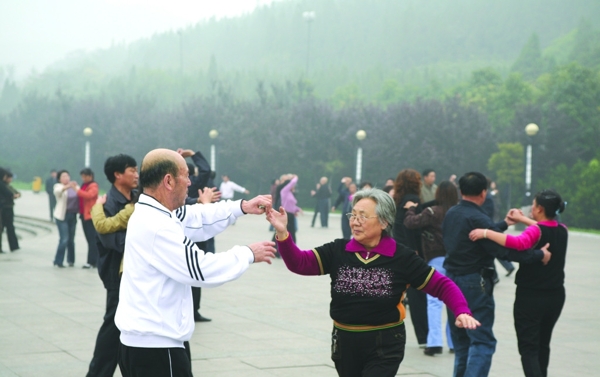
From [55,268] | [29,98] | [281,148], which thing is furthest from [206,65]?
[55,268]

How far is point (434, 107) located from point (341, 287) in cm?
4798

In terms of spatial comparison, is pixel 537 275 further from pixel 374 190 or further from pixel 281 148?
pixel 281 148

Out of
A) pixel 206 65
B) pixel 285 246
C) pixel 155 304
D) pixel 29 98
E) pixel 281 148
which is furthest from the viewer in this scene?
pixel 206 65

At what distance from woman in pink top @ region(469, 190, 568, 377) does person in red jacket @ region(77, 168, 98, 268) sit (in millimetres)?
8892

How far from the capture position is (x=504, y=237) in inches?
231

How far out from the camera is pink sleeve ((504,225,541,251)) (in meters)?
5.82

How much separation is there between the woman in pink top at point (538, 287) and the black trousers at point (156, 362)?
9.36ft

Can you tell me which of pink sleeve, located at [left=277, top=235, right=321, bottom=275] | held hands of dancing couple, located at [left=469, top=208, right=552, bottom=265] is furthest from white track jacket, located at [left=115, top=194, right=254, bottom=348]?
held hands of dancing couple, located at [left=469, top=208, right=552, bottom=265]

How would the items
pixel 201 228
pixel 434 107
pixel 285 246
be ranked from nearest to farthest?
pixel 285 246, pixel 201 228, pixel 434 107

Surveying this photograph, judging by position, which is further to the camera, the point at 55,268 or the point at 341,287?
the point at 55,268

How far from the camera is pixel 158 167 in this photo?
382cm

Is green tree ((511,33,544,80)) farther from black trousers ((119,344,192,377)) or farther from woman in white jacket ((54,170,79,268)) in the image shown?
black trousers ((119,344,192,377))

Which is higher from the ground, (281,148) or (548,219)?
(548,219)

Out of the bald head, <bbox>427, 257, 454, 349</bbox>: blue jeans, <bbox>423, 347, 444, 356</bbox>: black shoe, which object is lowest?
<bbox>423, 347, 444, 356</bbox>: black shoe
